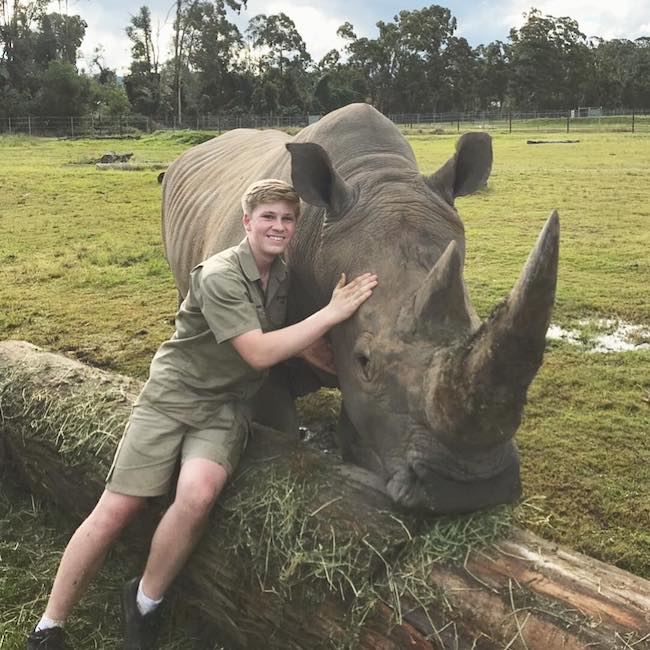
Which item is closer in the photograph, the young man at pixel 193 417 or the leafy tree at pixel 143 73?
the young man at pixel 193 417

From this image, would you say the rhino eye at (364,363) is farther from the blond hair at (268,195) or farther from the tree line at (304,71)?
the tree line at (304,71)

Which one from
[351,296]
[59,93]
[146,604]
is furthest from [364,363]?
[59,93]

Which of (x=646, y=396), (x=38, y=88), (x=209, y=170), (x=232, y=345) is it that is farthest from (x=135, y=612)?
(x=38, y=88)

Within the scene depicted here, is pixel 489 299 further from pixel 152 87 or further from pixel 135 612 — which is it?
pixel 152 87

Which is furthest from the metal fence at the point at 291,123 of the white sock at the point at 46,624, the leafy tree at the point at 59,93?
the white sock at the point at 46,624

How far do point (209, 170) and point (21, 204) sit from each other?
9.04 m

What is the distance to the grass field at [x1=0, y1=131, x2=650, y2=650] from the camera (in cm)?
404

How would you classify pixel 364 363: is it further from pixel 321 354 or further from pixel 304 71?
pixel 304 71

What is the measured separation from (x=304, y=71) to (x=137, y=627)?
246ft

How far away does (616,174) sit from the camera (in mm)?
18766

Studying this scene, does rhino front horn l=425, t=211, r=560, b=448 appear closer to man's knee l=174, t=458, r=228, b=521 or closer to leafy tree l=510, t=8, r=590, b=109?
man's knee l=174, t=458, r=228, b=521

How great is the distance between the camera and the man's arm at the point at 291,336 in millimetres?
3193

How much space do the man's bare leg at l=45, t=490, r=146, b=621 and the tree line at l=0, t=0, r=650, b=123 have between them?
51.3 meters

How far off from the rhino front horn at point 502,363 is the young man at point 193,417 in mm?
785
